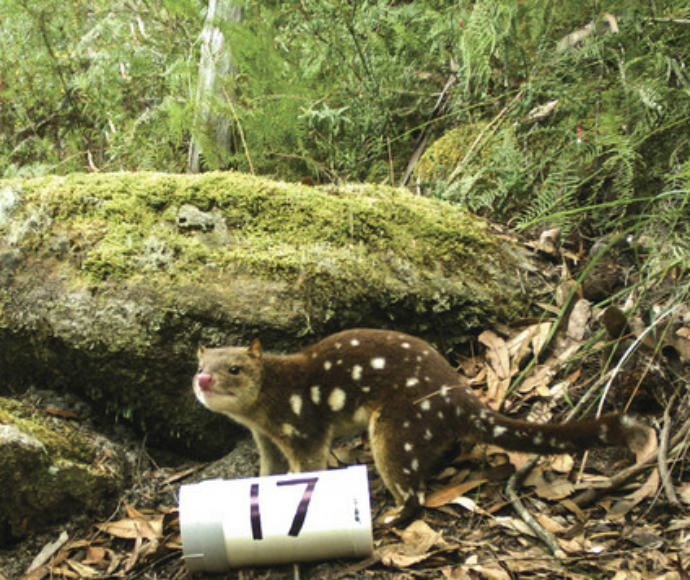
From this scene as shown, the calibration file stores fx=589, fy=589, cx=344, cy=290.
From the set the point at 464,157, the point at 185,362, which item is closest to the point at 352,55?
the point at 464,157

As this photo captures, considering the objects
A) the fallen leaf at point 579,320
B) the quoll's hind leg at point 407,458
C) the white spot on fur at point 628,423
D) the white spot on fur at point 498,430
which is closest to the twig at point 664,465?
the white spot on fur at point 628,423

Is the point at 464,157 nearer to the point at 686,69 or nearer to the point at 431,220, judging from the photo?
the point at 431,220

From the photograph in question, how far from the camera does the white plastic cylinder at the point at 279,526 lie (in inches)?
94.9

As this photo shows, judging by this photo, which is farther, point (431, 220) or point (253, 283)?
point (431, 220)

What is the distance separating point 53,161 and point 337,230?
137 inches

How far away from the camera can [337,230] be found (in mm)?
3633

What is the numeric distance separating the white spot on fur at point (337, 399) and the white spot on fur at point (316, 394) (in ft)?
0.19

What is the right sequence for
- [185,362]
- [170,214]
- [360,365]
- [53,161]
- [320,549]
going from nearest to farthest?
[320,549] < [360,365] < [185,362] < [170,214] < [53,161]

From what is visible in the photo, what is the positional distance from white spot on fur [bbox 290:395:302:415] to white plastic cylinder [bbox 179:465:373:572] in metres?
0.60

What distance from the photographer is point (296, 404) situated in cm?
307

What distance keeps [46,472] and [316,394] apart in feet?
4.46

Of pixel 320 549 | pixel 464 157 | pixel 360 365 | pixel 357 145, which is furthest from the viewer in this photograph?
pixel 357 145

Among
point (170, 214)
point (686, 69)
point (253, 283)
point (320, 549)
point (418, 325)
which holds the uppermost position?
point (686, 69)

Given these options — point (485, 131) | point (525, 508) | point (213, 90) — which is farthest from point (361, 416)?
point (213, 90)
